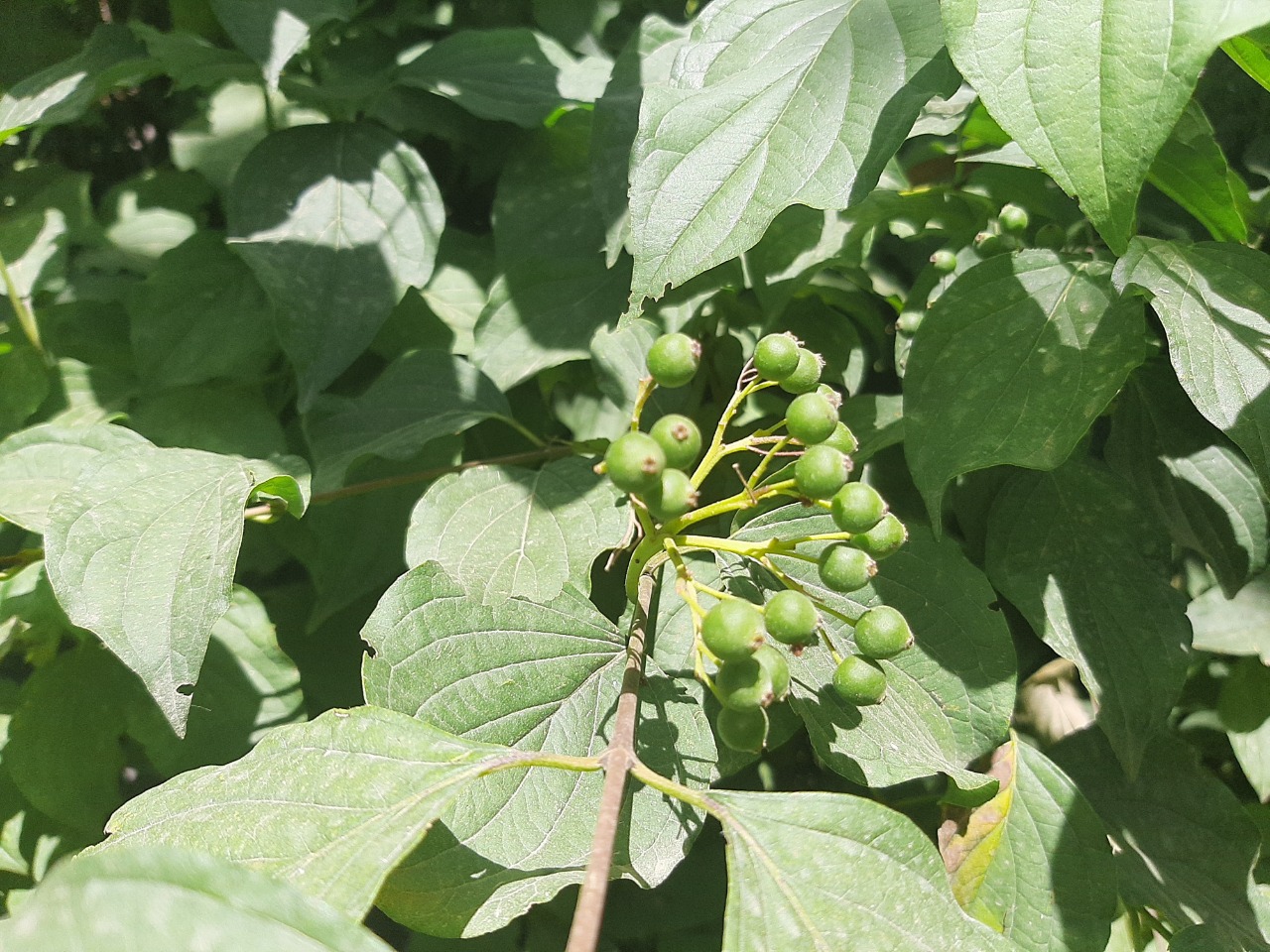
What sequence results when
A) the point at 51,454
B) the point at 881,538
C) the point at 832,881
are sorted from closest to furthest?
the point at 832,881 < the point at 881,538 < the point at 51,454

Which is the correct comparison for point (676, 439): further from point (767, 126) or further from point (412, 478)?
point (412, 478)

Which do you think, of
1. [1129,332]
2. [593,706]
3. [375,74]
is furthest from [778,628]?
[375,74]

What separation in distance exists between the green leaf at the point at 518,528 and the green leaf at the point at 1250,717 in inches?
39.6

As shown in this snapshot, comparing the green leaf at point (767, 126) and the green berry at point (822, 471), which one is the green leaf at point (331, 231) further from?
the green berry at point (822, 471)

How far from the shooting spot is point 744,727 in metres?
0.83

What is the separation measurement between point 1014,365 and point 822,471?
1.21 feet

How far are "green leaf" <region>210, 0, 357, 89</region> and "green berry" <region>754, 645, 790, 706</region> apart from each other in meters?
1.17

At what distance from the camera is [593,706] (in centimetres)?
105

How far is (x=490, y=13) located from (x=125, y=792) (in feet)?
5.50

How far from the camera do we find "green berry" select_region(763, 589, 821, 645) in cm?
81

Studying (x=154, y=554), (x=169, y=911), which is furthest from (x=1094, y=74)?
(x=154, y=554)

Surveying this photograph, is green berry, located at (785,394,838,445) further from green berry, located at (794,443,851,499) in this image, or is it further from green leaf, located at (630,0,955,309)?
green leaf, located at (630,0,955,309)

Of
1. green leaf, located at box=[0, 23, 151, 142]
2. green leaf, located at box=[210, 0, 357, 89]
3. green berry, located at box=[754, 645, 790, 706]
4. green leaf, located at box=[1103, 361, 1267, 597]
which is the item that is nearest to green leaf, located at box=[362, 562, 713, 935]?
green berry, located at box=[754, 645, 790, 706]

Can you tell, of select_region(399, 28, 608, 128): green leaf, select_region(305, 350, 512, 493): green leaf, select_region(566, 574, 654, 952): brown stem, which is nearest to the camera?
select_region(566, 574, 654, 952): brown stem
